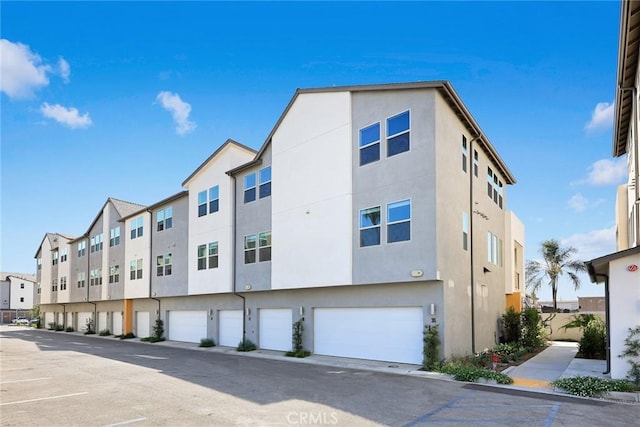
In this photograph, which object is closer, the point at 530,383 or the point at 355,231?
the point at 530,383

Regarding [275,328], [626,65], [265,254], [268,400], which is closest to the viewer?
[268,400]

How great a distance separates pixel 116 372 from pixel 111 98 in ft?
35.1

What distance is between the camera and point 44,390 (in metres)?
12.1

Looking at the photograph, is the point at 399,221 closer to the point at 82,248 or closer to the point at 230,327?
the point at 230,327

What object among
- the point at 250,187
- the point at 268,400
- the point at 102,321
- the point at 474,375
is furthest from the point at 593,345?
the point at 102,321

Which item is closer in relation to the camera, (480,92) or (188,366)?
(188,366)

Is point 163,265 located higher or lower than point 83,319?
higher

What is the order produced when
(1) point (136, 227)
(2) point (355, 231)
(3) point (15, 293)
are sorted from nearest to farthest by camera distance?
(2) point (355, 231) → (1) point (136, 227) → (3) point (15, 293)

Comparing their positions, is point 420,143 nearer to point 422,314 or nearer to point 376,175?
point 376,175

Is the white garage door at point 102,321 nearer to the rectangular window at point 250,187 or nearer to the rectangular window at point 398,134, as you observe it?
the rectangular window at point 250,187

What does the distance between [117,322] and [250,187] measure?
2025 cm

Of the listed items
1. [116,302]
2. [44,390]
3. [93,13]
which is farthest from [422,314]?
[116,302]

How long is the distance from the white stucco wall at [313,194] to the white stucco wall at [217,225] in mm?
3679

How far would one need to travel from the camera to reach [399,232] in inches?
614
